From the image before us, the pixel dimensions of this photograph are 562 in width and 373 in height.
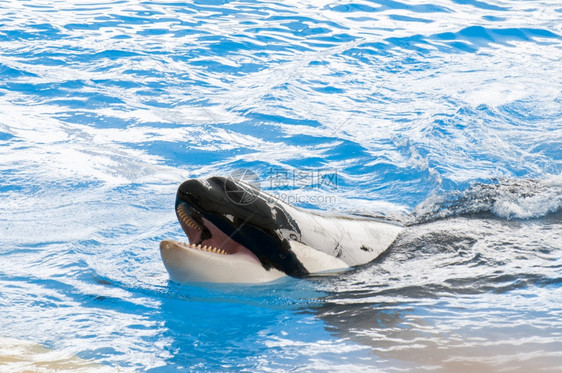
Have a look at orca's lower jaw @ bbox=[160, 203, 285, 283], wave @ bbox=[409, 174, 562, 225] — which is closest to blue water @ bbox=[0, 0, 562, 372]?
wave @ bbox=[409, 174, 562, 225]

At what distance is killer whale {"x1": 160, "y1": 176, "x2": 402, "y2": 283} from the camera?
5281mm

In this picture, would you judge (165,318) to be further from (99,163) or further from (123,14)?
(123,14)

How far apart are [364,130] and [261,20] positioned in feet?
29.5

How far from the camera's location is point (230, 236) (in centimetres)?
546

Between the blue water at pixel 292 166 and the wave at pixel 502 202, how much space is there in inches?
1.5

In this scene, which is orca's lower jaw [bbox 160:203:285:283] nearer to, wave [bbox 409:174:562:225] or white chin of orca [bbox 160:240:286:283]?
white chin of orca [bbox 160:240:286:283]

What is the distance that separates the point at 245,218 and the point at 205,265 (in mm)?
496

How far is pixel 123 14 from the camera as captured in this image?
63.7 ft

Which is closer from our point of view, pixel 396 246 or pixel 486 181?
pixel 396 246

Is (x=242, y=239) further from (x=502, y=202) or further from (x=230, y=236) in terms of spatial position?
(x=502, y=202)

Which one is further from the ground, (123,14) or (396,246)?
(123,14)

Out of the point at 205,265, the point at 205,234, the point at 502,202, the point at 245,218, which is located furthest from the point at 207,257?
the point at 502,202

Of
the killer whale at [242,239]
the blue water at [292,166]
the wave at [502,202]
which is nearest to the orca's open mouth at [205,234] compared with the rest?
the killer whale at [242,239]

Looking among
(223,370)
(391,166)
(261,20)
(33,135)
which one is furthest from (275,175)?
(261,20)
